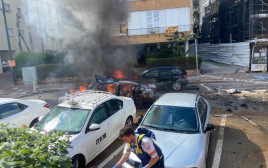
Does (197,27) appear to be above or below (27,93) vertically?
above

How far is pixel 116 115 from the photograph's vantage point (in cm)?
564

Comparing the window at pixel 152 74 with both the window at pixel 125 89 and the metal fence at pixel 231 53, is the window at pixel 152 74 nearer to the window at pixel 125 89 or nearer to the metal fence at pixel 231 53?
the window at pixel 125 89

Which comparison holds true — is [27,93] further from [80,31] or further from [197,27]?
[197,27]

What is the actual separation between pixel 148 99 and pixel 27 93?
9.58 meters

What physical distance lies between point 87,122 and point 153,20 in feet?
58.9

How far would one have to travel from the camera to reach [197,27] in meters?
44.0

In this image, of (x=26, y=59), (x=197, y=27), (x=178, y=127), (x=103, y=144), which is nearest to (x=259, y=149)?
(x=178, y=127)

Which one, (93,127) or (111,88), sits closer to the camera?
(93,127)

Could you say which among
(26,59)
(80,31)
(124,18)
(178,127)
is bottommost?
(178,127)

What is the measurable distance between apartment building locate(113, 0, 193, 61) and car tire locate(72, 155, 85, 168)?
55.6 ft

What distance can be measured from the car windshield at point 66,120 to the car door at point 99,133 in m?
0.22

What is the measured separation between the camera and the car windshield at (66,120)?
15.2 feet

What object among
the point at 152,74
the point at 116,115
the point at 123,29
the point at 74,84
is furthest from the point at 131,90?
the point at 123,29

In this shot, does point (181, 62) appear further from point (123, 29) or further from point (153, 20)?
point (123, 29)
